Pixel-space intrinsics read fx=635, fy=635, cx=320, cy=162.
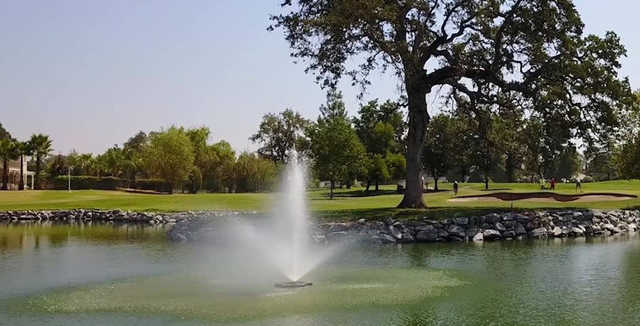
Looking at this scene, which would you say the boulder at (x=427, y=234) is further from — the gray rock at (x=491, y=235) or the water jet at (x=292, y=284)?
the water jet at (x=292, y=284)

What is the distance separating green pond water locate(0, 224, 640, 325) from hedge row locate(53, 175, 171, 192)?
2510 inches

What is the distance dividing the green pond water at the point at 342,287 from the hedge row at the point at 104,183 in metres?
63.8

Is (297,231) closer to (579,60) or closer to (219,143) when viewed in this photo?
(579,60)

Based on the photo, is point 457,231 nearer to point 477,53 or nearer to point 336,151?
point 477,53

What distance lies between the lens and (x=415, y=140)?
33500 mm

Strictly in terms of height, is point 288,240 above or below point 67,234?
above

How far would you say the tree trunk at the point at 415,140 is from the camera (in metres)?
33.2

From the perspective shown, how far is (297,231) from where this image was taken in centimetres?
2409

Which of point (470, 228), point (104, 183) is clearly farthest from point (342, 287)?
point (104, 183)

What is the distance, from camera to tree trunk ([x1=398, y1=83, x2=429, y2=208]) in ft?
109

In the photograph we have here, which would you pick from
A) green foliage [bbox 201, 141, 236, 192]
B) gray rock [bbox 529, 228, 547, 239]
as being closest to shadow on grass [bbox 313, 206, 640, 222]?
gray rock [bbox 529, 228, 547, 239]

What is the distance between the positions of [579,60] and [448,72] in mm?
6275

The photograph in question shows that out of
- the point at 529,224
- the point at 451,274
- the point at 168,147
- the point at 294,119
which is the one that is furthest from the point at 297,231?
the point at 294,119

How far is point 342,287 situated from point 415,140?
61.4 ft
